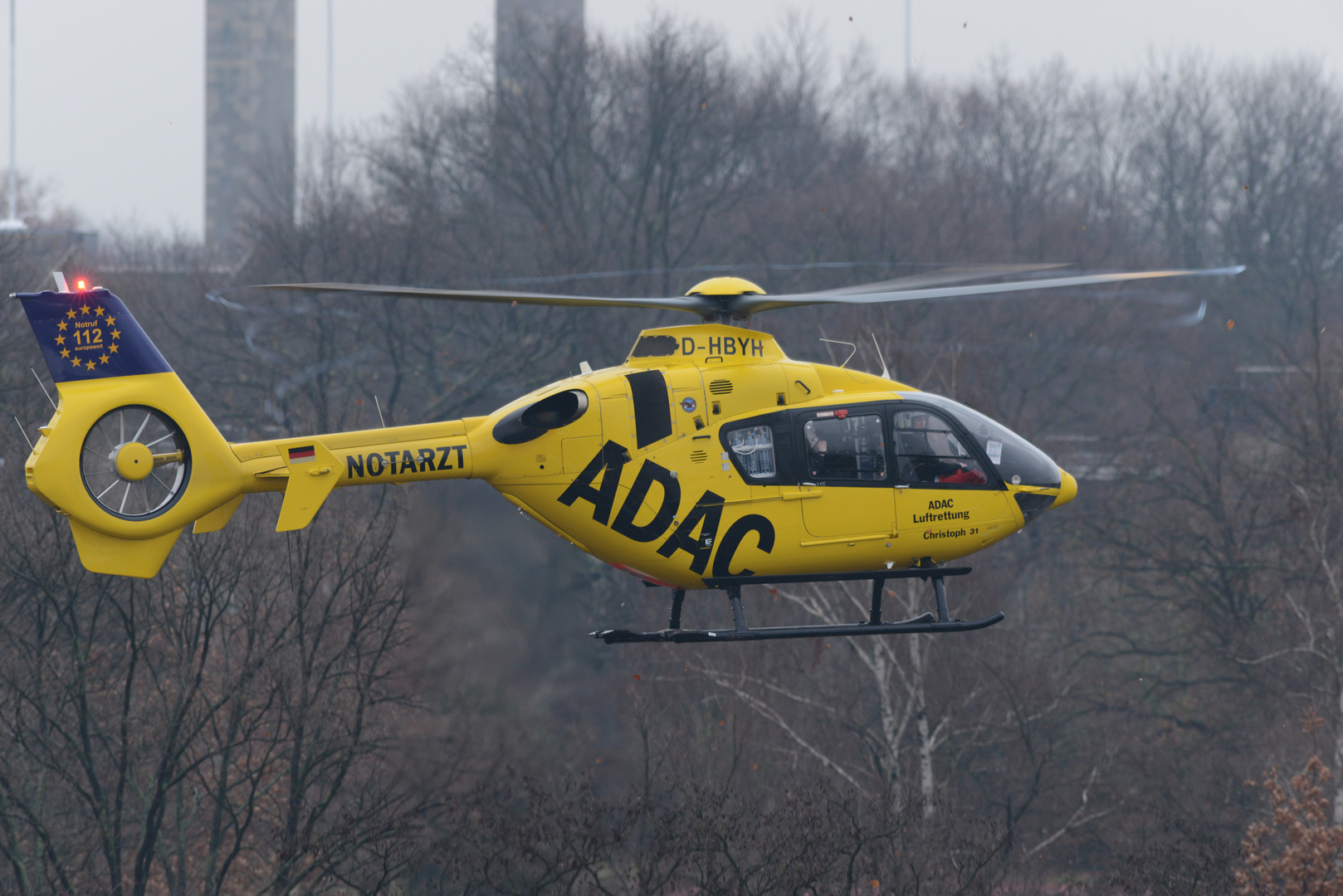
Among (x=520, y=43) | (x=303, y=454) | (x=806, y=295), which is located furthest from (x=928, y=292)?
(x=520, y=43)

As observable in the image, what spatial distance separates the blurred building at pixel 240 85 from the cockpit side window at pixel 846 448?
104m

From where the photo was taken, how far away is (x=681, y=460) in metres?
13.8

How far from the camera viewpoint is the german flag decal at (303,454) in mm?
13320

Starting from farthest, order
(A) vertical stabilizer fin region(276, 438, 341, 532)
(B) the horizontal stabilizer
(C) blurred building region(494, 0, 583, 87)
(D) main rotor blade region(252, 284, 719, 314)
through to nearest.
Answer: (C) blurred building region(494, 0, 583, 87) → (B) the horizontal stabilizer → (A) vertical stabilizer fin region(276, 438, 341, 532) → (D) main rotor blade region(252, 284, 719, 314)

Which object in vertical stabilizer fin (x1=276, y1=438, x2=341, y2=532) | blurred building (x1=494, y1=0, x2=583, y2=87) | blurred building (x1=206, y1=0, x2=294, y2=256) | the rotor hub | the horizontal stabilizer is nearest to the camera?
the rotor hub

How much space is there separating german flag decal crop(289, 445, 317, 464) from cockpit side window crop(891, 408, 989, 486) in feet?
17.7

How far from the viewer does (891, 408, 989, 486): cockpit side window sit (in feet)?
45.9

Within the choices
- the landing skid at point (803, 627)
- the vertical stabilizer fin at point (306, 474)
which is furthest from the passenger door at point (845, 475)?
the vertical stabilizer fin at point (306, 474)

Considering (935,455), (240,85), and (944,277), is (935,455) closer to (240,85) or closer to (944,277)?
(944,277)

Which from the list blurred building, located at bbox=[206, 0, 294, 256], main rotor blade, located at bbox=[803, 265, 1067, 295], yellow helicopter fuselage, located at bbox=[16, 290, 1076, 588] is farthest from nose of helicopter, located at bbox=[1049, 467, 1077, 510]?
blurred building, located at bbox=[206, 0, 294, 256]

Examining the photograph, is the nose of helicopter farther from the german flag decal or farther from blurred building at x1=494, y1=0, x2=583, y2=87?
blurred building at x1=494, y1=0, x2=583, y2=87

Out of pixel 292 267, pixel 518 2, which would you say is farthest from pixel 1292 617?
pixel 518 2

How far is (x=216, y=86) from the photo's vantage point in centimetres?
11262

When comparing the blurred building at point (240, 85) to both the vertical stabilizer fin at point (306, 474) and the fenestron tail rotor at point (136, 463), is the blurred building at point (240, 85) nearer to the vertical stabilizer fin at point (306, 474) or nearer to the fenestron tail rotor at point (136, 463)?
the fenestron tail rotor at point (136, 463)
